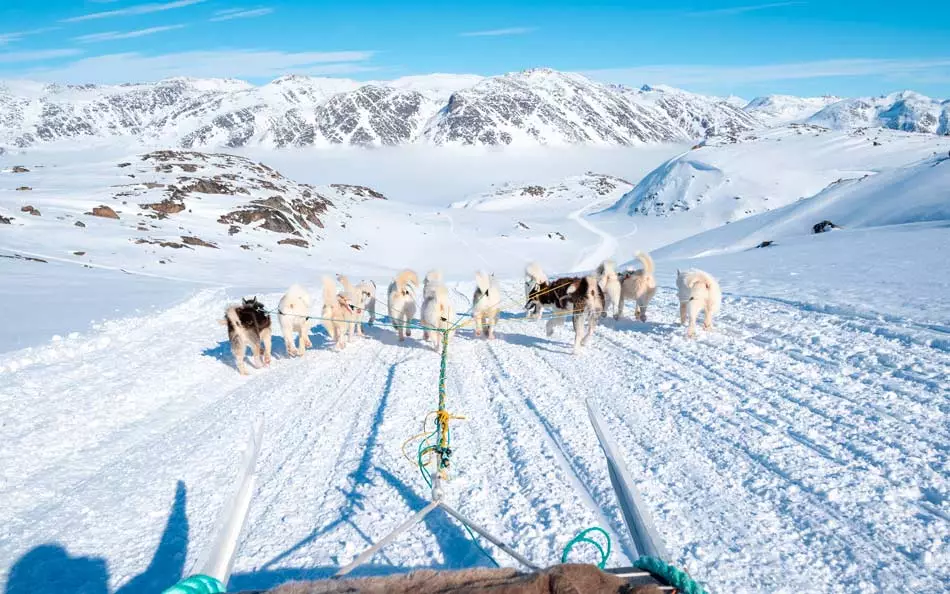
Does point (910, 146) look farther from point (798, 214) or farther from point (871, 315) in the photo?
point (871, 315)

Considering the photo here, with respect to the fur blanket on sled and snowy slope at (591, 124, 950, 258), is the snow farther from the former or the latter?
snowy slope at (591, 124, 950, 258)

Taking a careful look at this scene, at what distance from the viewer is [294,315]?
8539 millimetres

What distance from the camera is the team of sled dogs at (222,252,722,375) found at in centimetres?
828

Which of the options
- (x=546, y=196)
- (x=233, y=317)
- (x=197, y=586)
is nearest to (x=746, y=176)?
(x=233, y=317)

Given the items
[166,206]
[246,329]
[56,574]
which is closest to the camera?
[56,574]

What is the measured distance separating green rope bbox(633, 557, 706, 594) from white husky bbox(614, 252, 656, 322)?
763 cm

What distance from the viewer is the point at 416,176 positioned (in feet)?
528

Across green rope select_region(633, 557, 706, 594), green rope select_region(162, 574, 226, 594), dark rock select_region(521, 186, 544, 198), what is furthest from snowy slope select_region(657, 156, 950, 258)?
dark rock select_region(521, 186, 544, 198)

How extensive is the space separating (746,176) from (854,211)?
2871 centimetres

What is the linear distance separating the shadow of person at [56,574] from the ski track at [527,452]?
0.29 ft

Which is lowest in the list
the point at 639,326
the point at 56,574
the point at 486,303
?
→ the point at 56,574

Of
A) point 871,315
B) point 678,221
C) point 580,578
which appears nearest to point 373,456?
point 580,578

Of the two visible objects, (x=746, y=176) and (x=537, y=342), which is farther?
(x=746, y=176)

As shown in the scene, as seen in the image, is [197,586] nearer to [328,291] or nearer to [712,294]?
[328,291]
